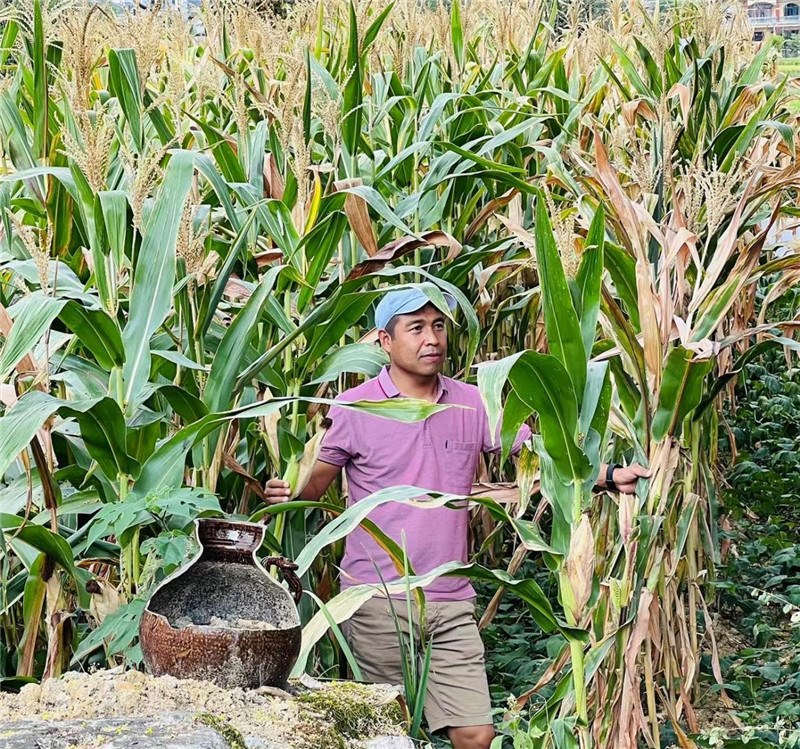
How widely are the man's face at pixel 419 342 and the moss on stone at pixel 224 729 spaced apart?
1358 millimetres

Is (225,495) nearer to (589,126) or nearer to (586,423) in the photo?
(586,423)

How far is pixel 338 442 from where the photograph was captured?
2.66m

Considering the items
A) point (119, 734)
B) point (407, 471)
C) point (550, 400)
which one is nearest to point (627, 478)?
point (550, 400)

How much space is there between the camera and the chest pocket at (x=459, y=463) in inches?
105

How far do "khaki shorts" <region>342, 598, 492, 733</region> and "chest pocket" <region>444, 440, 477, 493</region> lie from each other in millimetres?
277

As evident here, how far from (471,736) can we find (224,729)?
135cm

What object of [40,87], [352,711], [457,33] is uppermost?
[457,33]

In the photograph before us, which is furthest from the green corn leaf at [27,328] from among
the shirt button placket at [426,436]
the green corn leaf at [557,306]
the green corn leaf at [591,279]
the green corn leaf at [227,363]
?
the shirt button placket at [426,436]

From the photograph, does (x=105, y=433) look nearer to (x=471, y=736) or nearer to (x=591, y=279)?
(x=591, y=279)

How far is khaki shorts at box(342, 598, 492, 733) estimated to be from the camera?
2588 mm

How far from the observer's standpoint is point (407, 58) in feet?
13.9

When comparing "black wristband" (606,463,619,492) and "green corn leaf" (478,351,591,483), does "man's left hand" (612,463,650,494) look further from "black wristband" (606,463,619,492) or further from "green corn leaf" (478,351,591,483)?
"green corn leaf" (478,351,591,483)

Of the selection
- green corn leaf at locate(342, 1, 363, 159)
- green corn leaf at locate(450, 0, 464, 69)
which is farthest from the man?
green corn leaf at locate(450, 0, 464, 69)

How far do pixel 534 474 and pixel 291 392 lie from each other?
588mm
